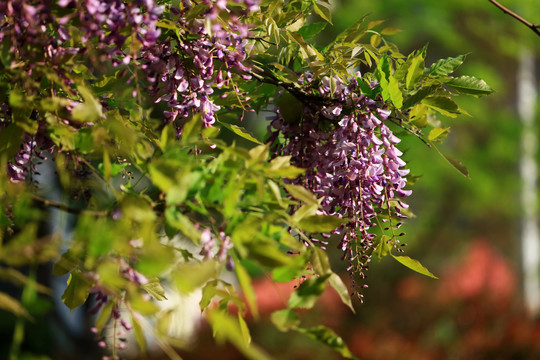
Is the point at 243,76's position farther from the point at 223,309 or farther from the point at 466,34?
the point at 466,34

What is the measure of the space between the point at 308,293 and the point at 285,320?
60mm

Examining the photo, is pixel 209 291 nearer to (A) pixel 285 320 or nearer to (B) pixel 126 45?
(A) pixel 285 320

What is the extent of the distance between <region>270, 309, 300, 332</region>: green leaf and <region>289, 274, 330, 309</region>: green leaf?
0.06ft

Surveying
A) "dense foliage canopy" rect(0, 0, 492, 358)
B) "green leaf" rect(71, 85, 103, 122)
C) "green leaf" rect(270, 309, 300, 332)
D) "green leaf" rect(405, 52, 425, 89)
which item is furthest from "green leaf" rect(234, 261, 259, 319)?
"green leaf" rect(405, 52, 425, 89)

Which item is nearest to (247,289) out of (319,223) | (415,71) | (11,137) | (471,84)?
(319,223)

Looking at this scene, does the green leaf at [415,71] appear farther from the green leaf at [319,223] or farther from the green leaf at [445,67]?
the green leaf at [319,223]

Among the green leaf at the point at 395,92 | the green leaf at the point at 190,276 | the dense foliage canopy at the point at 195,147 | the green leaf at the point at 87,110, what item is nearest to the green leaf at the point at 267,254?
the dense foliage canopy at the point at 195,147

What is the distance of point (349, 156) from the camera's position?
1.37 m

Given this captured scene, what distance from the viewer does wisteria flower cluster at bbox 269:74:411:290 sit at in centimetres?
134

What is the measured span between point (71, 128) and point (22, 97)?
10cm

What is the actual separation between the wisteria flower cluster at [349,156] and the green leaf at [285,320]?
38cm

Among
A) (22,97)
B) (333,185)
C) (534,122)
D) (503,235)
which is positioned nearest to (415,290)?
(534,122)

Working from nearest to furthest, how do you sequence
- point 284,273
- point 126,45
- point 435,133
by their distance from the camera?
point 284,273
point 126,45
point 435,133

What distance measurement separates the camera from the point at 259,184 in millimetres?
941
